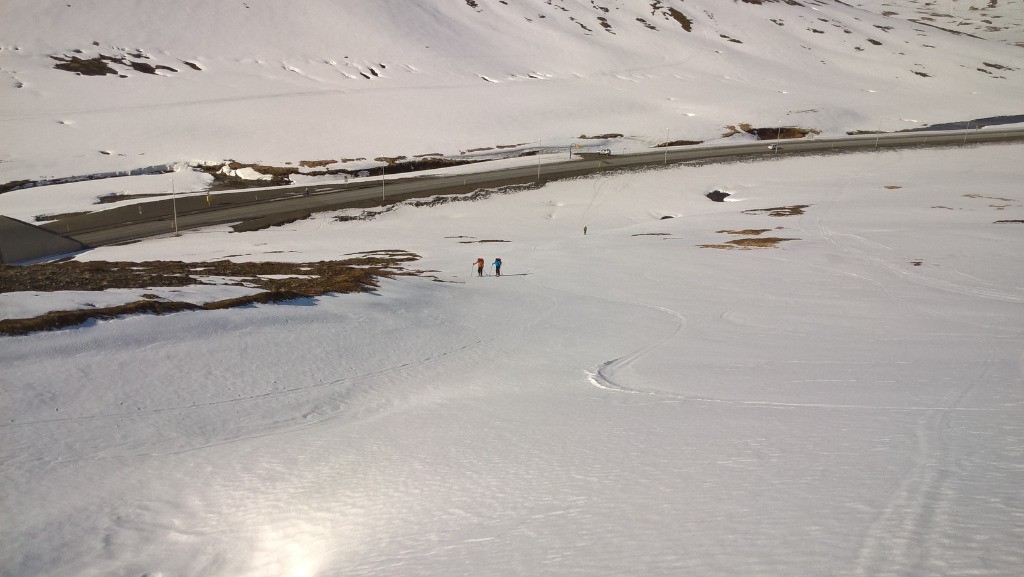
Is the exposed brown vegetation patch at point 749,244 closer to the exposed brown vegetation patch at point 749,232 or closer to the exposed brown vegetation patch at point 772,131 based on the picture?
the exposed brown vegetation patch at point 749,232

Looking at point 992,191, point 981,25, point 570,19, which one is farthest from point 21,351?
point 981,25

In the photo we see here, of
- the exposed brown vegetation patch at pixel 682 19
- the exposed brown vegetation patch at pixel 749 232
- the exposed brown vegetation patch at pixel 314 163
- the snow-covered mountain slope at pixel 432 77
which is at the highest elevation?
the exposed brown vegetation patch at pixel 682 19

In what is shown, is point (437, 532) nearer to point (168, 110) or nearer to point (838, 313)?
point (838, 313)

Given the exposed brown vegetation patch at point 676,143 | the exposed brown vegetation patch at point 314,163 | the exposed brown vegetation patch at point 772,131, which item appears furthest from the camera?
the exposed brown vegetation patch at point 772,131

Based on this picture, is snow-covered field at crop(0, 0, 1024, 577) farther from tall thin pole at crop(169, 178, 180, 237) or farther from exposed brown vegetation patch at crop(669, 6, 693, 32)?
exposed brown vegetation patch at crop(669, 6, 693, 32)

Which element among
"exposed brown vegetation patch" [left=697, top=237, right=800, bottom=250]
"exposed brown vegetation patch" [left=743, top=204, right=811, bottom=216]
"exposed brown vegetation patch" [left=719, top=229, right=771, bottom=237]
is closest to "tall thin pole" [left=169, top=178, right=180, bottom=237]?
"exposed brown vegetation patch" [left=697, top=237, right=800, bottom=250]

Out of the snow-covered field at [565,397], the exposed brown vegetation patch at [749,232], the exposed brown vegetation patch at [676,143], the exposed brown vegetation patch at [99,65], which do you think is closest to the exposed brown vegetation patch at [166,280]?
the snow-covered field at [565,397]

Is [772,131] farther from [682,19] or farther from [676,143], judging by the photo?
[682,19]
